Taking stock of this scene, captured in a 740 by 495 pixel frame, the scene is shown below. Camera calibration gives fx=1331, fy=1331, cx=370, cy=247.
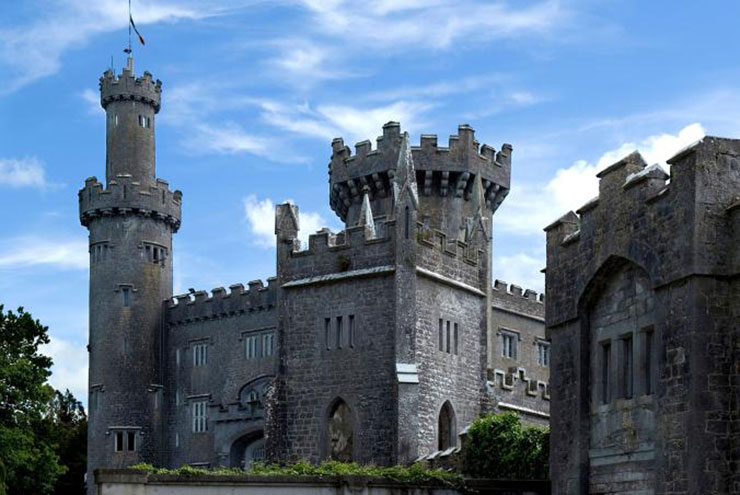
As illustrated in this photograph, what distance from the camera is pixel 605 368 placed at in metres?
24.4

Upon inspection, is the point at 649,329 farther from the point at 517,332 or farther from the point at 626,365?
the point at 517,332

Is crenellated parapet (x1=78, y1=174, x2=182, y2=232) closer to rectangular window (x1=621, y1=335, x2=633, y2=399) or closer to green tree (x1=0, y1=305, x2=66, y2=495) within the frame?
green tree (x1=0, y1=305, x2=66, y2=495)

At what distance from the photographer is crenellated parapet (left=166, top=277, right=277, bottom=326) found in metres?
62.3

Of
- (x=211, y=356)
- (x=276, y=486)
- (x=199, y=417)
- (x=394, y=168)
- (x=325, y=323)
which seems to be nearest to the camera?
(x=276, y=486)

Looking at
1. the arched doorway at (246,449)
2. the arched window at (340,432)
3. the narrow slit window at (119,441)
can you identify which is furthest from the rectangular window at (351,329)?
Answer: the narrow slit window at (119,441)

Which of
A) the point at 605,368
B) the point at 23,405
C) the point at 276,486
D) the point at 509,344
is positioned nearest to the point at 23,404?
the point at 23,405

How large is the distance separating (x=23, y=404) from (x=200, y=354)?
17867 mm

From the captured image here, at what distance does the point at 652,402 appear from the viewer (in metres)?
22.4

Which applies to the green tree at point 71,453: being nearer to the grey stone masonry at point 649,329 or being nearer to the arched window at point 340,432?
the arched window at point 340,432

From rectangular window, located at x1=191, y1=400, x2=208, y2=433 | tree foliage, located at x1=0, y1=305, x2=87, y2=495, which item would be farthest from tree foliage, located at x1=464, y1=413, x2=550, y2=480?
rectangular window, located at x1=191, y1=400, x2=208, y2=433

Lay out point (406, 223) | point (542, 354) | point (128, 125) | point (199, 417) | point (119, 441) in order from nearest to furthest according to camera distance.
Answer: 1. point (406, 223)
2. point (542, 354)
3. point (119, 441)
4. point (199, 417)
5. point (128, 125)

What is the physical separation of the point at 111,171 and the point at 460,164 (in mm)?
24740

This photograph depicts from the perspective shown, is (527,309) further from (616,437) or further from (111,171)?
(616,437)

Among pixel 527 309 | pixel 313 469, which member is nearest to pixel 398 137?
pixel 527 309
